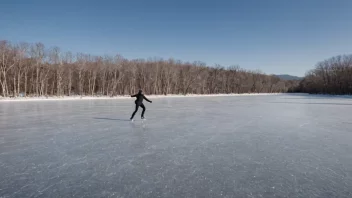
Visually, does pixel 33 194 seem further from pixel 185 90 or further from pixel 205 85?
pixel 205 85

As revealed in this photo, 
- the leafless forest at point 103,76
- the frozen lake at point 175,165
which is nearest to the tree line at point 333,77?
the leafless forest at point 103,76

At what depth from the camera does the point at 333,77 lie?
70.6m

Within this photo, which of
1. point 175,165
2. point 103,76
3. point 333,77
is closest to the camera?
point 175,165

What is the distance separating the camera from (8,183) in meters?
3.47

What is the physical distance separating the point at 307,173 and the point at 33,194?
14.7 feet

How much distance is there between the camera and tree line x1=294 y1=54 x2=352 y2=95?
64.3 metres

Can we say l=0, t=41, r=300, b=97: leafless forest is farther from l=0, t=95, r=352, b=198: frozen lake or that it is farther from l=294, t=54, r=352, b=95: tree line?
l=0, t=95, r=352, b=198: frozen lake

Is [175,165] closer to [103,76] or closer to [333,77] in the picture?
[103,76]

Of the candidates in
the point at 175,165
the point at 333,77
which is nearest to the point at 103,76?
the point at 175,165

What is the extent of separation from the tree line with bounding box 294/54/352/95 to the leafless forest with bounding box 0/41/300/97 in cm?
279

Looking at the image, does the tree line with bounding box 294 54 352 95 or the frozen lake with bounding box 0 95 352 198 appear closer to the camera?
the frozen lake with bounding box 0 95 352 198

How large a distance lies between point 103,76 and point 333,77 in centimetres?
7060

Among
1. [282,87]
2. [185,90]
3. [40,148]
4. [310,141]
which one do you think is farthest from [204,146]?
[282,87]

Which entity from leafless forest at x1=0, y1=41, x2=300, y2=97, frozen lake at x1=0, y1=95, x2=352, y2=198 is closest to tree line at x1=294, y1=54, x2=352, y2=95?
leafless forest at x1=0, y1=41, x2=300, y2=97
